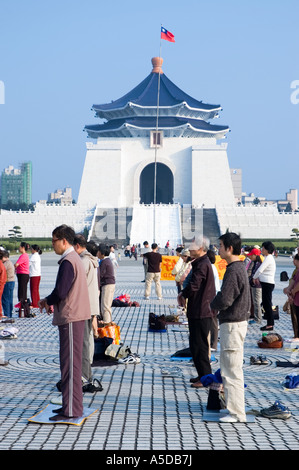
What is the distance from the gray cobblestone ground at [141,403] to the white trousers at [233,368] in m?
0.15

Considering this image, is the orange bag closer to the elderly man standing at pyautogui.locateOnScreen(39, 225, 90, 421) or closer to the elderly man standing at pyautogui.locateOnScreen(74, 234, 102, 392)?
the elderly man standing at pyautogui.locateOnScreen(74, 234, 102, 392)

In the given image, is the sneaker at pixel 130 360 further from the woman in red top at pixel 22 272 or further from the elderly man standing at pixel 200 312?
the woman in red top at pixel 22 272

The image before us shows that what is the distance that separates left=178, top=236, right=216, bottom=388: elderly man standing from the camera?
6.22 m

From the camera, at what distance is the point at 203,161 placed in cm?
5453

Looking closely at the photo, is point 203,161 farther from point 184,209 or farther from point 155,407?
point 155,407

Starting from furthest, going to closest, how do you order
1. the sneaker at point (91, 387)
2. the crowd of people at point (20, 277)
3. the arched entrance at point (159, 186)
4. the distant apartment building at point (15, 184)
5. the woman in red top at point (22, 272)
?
the distant apartment building at point (15, 184) < the arched entrance at point (159, 186) < the woman in red top at point (22, 272) < the crowd of people at point (20, 277) < the sneaker at point (91, 387)

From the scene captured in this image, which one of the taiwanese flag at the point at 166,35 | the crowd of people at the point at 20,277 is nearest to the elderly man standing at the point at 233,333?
the crowd of people at the point at 20,277

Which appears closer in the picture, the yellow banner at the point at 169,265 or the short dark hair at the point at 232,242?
the short dark hair at the point at 232,242

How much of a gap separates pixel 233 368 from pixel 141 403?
0.93m

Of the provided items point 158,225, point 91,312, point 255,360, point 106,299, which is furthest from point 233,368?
point 158,225

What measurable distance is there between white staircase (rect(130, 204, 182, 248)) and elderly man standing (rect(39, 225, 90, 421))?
115 feet

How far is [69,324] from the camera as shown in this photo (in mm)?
5043

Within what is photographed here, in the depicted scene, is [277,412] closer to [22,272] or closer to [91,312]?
[91,312]

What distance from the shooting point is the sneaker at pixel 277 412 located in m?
5.16
